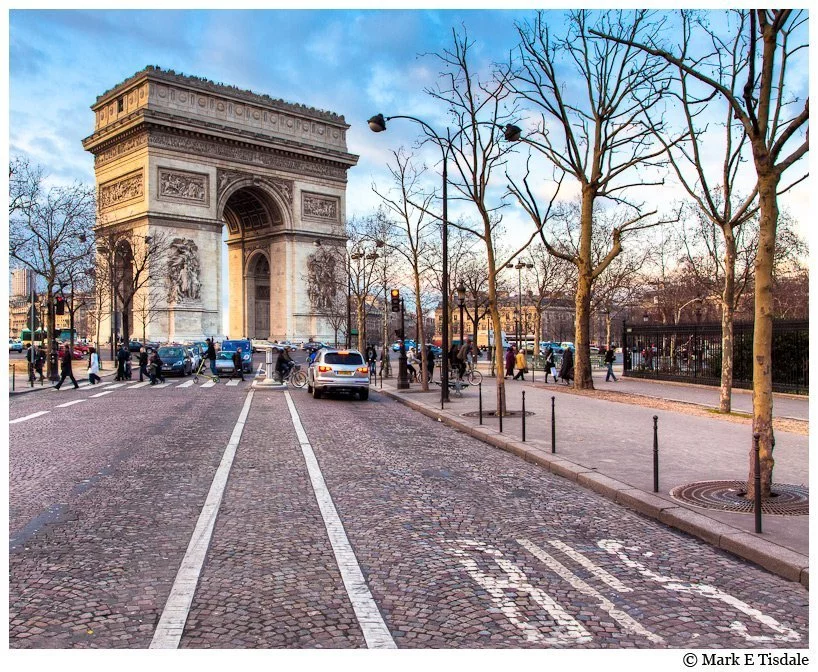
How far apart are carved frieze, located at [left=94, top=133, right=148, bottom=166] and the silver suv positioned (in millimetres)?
40379

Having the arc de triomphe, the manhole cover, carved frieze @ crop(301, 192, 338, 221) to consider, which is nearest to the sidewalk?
the manhole cover

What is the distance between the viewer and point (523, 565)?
225 inches

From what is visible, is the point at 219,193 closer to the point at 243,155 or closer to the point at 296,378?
the point at 243,155

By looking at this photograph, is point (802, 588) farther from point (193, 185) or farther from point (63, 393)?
point (193, 185)

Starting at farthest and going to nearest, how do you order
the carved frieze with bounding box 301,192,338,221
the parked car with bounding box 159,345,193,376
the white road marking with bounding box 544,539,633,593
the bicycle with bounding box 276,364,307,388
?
1. the carved frieze with bounding box 301,192,338,221
2. the parked car with bounding box 159,345,193,376
3. the bicycle with bounding box 276,364,307,388
4. the white road marking with bounding box 544,539,633,593

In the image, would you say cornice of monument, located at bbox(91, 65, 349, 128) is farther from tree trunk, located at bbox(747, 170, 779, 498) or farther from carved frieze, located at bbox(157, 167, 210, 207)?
tree trunk, located at bbox(747, 170, 779, 498)

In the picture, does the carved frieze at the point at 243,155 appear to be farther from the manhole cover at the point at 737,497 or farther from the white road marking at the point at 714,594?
the white road marking at the point at 714,594

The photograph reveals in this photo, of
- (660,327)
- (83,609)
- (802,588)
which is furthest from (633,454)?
(660,327)

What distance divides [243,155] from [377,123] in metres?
47.3

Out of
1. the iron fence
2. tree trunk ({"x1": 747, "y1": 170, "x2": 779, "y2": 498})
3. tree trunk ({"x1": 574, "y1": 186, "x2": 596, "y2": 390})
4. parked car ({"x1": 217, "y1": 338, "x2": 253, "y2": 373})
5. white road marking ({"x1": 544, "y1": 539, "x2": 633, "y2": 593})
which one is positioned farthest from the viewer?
parked car ({"x1": 217, "y1": 338, "x2": 253, "y2": 373})


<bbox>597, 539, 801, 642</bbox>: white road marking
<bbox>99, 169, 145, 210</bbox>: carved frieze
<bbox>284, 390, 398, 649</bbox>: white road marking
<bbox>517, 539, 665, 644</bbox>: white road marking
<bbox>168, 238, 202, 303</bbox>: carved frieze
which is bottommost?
<bbox>597, 539, 801, 642</bbox>: white road marking

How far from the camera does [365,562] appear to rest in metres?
5.71

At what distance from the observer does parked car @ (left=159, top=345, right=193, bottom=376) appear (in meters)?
37.3

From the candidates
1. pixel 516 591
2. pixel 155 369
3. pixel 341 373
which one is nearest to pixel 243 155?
pixel 155 369
